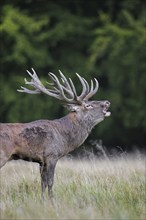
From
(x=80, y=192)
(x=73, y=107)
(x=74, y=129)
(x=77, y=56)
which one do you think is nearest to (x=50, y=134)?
(x=74, y=129)

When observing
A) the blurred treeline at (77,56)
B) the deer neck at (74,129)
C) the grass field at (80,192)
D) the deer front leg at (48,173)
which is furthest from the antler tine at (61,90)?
the blurred treeline at (77,56)

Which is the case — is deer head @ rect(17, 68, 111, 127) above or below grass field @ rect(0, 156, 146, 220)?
above

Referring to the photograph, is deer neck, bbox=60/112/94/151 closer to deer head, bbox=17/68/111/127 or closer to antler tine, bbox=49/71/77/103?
deer head, bbox=17/68/111/127

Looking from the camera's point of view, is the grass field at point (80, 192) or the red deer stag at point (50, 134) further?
the red deer stag at point (50, 134)

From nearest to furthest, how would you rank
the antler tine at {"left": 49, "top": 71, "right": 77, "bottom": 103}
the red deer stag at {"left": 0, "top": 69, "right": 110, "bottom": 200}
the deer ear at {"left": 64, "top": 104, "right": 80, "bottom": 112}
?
the red deer stag at {"left": 0, "top": 69, "right": 110, "bottom": 200}
the antler tine at {"left": 49, "top": 71, "right": 77, "bottom": 103}
the deer ear at {"left": 64, "top": 104, "right": 80, "bottom": 112}

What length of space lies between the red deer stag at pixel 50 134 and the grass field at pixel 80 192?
0.49m

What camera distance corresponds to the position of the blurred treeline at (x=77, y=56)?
2089 cm

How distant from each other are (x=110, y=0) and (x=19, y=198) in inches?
592

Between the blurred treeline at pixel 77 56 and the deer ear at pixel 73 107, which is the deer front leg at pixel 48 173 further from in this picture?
the blurred treeline at pixel 77 56

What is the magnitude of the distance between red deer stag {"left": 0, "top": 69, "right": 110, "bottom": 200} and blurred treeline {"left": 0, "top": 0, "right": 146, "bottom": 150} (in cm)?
1131

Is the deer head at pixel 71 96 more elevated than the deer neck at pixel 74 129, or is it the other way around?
the deer head at pixel 71 96

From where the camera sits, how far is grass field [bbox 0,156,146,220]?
282 inches

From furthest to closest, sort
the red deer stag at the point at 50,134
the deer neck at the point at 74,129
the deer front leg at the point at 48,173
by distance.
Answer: the deer neck at the point at 74,129
the deer front leg at the point at 48,173
the red deer stag at the point at 50,134

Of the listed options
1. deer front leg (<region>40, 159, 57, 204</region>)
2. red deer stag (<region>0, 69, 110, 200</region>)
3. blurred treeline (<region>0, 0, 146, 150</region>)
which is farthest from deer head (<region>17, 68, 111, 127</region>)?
blurred treeline (<region>0, 0, 146, 150</region>)
